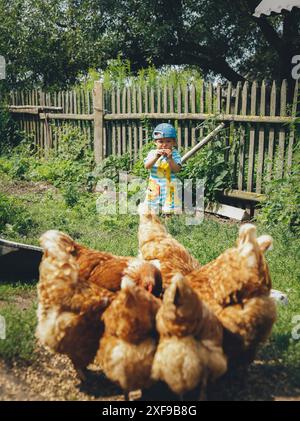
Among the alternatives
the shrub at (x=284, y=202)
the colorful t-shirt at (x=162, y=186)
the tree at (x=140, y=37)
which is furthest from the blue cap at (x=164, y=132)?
the tree at (x=140, y=37)

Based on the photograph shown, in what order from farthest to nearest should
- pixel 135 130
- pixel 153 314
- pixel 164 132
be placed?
pixel 135 130, pixel 164 132, pixel 153 314

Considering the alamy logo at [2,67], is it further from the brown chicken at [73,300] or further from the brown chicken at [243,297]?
the brown chicken at [243,297]

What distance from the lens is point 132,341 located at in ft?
9.25

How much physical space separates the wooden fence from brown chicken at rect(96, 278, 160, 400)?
4497 millimetres

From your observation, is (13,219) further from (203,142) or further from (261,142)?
(261,142)

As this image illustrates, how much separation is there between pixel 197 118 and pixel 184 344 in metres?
6.06

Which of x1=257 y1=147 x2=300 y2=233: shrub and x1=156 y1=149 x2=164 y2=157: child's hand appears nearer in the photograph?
x1=156 y1=149 x2=164 y2=157: child's hand

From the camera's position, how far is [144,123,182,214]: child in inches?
249

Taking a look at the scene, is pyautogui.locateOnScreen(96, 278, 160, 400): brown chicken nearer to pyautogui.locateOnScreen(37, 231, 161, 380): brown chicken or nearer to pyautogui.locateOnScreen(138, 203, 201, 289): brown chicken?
pyautogui.locateOnScreen(37, 231, 161, 380): brown chicken

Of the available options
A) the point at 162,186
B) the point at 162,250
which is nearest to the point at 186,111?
the point at 162,186

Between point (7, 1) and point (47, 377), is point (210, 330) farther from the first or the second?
point (7, 1)

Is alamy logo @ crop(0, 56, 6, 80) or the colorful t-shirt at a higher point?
alamy logo @ crop(0, 56, 6, 80)

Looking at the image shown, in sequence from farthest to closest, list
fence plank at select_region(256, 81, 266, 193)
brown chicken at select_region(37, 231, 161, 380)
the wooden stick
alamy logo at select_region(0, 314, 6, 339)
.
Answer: the wooden stick → fence plank at select_region(256, 81, 266, 193) → alamy logo at select_region(0, 314, 6, 339) → brown chicken at select_region(37, 231, 161, 380)

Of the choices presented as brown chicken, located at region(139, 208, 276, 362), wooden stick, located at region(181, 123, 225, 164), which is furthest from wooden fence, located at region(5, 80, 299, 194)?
brown chicken, located at region(139, 208, 276, 362)
